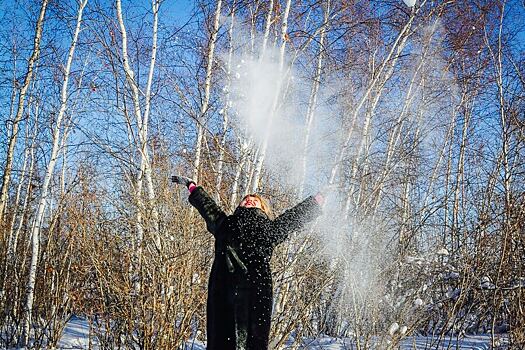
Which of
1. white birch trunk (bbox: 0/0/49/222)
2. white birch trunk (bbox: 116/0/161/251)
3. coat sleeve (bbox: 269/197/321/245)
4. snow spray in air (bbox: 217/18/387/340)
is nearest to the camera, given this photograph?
coat sleeve (bbox: 269/197/321/245)

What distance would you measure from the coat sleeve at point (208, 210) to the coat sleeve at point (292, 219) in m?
0.38

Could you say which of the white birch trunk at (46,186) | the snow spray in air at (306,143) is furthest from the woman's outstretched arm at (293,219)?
the white birch trunk at (46,186)

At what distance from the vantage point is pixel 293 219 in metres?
3.26

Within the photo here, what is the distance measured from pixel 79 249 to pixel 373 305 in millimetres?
3140

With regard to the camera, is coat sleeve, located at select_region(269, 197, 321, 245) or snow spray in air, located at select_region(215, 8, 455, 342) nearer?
coat sleeve, located at select_region(269, 197, 321, 245)

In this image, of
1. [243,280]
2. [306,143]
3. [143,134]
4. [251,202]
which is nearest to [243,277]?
[243,280]

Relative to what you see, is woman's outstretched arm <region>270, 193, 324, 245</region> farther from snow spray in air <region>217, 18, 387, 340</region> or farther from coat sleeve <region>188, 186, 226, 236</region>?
snow spray in air <region>217, 18, 387, 340</region>

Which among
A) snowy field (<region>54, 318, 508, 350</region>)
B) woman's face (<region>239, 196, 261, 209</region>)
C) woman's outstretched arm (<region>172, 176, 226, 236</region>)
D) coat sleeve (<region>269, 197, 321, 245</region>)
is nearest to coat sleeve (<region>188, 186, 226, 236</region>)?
woman's outstretched arm (<region>172, 176, 226, 236</region>)

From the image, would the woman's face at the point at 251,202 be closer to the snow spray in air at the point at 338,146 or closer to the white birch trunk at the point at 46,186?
the snow spray in air at the point at 338,146

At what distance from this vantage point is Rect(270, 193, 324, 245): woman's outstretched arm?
317 cm

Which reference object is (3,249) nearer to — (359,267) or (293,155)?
(293,155)

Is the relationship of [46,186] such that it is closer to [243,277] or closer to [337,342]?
[337,342]

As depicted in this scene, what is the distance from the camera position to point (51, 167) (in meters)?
9.36

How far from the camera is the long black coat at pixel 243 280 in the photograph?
9.72 ft
